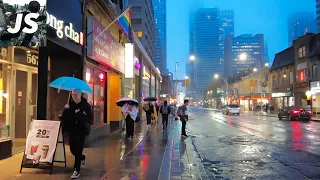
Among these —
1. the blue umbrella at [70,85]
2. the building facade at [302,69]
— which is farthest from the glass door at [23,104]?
the building facade at [302,69]

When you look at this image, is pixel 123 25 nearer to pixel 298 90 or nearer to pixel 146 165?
pixel 146 165

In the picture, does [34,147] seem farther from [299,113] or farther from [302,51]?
[302,51]

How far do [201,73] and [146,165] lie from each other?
447 feet

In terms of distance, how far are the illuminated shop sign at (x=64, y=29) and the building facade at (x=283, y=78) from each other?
1689 inches

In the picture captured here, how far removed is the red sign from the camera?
11.9 m

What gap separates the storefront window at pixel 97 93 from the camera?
44.4ft

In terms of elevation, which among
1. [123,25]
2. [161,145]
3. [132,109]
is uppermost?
[123,25]

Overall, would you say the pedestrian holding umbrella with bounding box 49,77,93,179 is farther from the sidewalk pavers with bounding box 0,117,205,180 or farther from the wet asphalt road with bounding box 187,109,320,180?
the wet asphalt road with bounding box 187,109,320,180

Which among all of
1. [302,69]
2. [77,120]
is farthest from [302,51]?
[77,120]

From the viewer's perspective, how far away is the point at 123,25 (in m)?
18.5

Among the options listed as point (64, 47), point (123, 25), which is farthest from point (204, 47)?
point (64, 47)

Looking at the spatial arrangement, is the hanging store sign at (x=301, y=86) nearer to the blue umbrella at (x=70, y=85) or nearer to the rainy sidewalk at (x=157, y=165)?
the rainy sidewalk at (x=157, y=165)

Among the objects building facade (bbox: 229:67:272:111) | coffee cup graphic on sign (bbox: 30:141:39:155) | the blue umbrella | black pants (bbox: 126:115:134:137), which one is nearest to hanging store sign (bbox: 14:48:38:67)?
the blue umbrella

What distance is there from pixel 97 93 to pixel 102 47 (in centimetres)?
247
